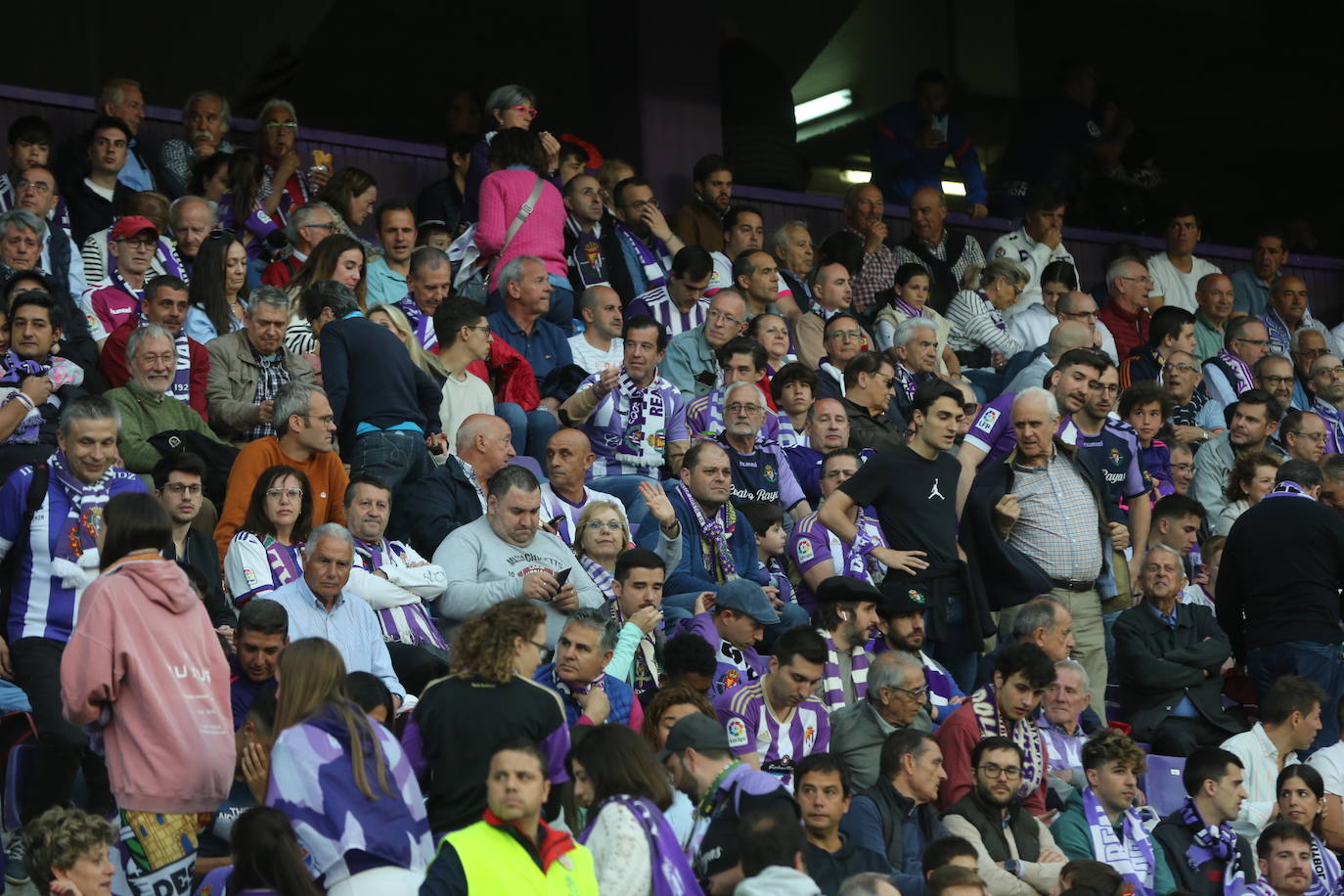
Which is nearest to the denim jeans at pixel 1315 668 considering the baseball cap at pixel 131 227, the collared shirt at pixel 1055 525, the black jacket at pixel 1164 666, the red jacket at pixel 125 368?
the black jacket at pixel 1164 666

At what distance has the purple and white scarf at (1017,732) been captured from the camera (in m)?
7.97

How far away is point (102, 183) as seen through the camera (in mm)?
11016

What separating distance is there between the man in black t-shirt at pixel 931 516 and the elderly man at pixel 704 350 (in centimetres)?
190

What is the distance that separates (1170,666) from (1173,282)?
19.1ft

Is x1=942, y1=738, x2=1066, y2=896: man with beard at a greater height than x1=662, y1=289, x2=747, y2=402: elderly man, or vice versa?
x1=662, y1=289, x2=747, y2=402: elderly man

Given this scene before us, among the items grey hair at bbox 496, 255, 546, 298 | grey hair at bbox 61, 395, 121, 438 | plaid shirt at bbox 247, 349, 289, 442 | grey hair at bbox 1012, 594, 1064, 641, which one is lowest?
grey hair at bbox 1012, 594, 1064, 641

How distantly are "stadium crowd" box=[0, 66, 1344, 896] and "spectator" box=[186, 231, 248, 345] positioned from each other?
0.02m

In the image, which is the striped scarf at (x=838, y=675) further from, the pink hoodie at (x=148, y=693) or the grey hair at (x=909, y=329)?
the grey hair at (x=909, y=329)

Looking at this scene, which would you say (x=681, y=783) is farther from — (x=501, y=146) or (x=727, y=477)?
(x=501, y=146)

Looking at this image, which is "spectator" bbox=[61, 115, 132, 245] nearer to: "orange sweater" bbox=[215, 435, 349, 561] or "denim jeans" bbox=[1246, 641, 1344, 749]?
"orange sweater" bbox=[215, 435, 349, 561]

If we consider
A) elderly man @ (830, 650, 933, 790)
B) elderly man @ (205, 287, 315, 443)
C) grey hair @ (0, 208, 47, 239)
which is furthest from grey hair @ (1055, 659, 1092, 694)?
grey hair @ (0, 208, 47, 239)

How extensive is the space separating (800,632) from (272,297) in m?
3.04

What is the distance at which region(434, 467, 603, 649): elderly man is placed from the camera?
25.9 feet

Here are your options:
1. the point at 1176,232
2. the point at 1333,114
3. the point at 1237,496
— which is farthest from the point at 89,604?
the point at 1333,114
